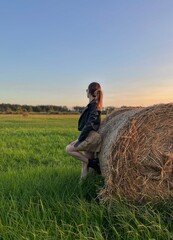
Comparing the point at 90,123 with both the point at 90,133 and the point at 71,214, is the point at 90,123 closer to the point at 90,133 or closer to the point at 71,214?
the point at 90,133

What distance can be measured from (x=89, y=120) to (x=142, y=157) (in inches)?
44.0

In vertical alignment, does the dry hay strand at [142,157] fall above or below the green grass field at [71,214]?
above

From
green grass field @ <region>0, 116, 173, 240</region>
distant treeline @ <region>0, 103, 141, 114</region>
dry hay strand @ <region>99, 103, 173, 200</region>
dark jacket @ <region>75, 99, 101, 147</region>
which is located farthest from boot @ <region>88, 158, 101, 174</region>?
distant treeline @ <region>0, 103, 141, 114</region>

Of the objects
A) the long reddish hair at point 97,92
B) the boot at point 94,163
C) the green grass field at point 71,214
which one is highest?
the long reddish hair at point 97,92

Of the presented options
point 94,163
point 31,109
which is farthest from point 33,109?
point 94,163

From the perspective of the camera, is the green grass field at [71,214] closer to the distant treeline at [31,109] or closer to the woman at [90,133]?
the woman at [90,133]

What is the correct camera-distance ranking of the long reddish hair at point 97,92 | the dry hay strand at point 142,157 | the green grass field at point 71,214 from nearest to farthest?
the green grass field at point 71,214
the dry hay strand at point 142,157
the long reddish hair at point 97,92

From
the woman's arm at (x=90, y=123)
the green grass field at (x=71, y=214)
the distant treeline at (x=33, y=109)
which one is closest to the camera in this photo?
the green grass field at (x=71, y=214)

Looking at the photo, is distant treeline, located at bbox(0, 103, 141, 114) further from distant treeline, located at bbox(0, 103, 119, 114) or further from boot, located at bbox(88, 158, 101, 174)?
boot, located at bbox(88, 158, 101, 174)

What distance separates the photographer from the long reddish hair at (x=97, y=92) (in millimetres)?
5188

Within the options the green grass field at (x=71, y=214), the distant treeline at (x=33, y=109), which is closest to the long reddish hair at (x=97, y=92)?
the green grass field at (x=71, y=214)

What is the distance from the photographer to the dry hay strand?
4.18m

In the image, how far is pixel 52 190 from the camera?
175 inches

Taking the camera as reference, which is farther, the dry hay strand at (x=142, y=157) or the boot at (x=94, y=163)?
the boot at (x=94, y=163)
